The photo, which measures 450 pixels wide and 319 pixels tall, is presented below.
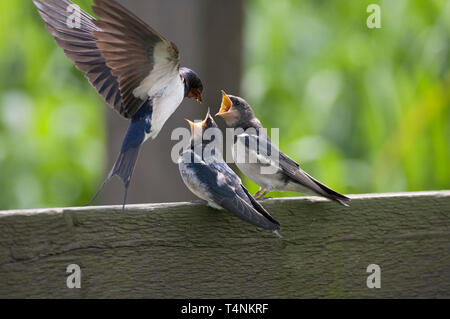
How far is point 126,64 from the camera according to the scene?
180 cm

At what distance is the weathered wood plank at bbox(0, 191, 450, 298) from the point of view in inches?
60.2

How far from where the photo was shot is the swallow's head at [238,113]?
99.0 inches

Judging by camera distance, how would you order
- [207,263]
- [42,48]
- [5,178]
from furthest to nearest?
[42,48]
[5,178]
[207,263]

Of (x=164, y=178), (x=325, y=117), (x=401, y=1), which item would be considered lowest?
(x=164, y=178)

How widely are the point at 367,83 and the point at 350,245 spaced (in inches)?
89.1

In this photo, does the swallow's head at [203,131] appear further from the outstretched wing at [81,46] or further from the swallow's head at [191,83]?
the outstretched wing at [81,46]

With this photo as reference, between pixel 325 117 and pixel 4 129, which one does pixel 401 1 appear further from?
pixel 4 129

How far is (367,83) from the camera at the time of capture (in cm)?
393

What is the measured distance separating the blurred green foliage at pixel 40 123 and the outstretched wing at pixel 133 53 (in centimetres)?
197

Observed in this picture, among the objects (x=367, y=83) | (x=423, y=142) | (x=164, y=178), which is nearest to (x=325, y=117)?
(x=367, y=83)
